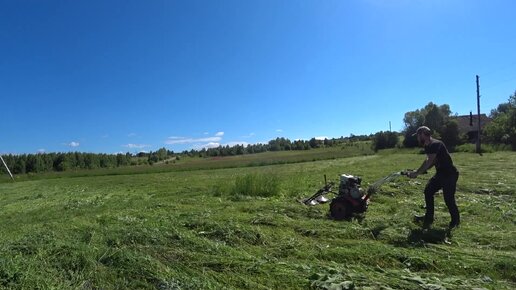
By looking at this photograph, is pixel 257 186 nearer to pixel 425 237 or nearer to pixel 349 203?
pixel 349 203

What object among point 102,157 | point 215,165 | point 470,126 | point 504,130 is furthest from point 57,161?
point 504,130

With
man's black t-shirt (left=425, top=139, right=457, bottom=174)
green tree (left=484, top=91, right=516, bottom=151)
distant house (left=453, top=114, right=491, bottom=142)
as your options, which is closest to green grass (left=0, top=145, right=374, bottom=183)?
distant house (left=453, top=114, right=491, bottom=142)

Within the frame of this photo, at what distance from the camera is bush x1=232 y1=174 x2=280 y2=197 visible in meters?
12.1

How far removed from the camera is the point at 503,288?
14.0 ft

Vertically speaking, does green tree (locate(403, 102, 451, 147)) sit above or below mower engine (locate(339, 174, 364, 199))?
above

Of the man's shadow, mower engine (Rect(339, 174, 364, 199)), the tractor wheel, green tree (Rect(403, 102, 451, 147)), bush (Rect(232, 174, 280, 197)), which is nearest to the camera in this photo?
the man's shadow

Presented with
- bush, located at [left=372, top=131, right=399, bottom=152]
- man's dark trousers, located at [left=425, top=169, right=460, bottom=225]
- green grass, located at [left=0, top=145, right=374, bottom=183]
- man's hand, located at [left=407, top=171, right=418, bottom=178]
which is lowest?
green grass, located at [left=0, top=145, right=374, bottom=183]

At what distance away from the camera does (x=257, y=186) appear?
12375 millimetres

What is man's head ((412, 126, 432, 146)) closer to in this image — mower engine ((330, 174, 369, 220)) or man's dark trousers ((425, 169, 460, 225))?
man's dark trousers ((425, 169, 460, 225))

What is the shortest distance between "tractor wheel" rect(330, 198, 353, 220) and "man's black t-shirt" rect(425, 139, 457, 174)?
1851mm

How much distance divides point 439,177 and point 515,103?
5990cm

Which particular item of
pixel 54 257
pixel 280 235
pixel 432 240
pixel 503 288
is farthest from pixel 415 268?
pixel 54 257

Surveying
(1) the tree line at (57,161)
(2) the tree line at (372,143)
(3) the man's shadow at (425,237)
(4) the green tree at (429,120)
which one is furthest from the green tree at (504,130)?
(1) the tree line at (57,161)

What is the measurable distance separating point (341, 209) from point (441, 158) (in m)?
2.14
